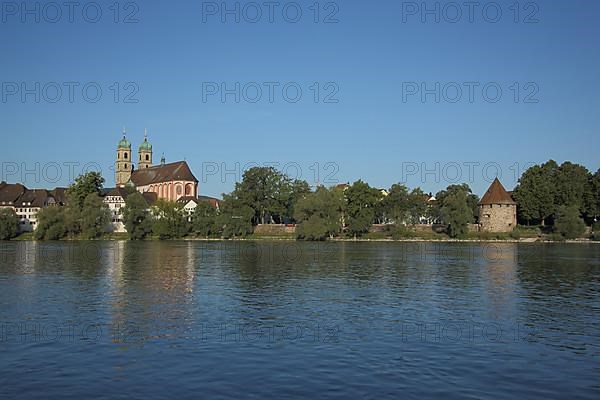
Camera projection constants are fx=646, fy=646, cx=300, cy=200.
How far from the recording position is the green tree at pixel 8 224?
100375 mm

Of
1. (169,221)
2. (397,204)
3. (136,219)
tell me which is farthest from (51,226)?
(397,204)

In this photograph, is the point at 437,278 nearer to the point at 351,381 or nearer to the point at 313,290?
the point at 313,290

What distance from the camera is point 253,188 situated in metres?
109

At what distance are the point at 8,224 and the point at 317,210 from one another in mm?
48488

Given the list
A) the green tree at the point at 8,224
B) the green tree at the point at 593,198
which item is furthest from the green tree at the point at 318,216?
the green tree at the point at 8,224

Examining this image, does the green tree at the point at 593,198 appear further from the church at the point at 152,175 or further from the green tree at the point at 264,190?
the church at the point at 152,175

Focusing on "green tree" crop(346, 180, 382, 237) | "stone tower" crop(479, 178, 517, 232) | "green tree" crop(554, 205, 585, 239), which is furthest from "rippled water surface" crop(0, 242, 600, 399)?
"stone tower" crop(479, 178, 517, 232)

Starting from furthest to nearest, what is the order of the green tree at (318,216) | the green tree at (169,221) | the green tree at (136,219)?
the green tree at (169,221), the green tree at (136,219), the green tree at (318,216)

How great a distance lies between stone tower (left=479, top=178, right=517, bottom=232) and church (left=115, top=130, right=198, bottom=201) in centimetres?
7154

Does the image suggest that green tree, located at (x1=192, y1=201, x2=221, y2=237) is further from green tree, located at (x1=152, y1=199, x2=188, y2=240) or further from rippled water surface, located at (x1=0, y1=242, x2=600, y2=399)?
rippled water surface, located at (x1=0, y1=242, x2=600, y2=399)

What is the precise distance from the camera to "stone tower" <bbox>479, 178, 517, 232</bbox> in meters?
98.6

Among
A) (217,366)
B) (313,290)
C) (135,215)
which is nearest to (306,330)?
(217,366)

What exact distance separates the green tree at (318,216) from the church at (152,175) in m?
55.9

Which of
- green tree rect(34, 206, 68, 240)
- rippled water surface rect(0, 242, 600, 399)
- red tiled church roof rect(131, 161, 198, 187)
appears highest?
red tiled church roof rect(131, 161, 198, 187)
